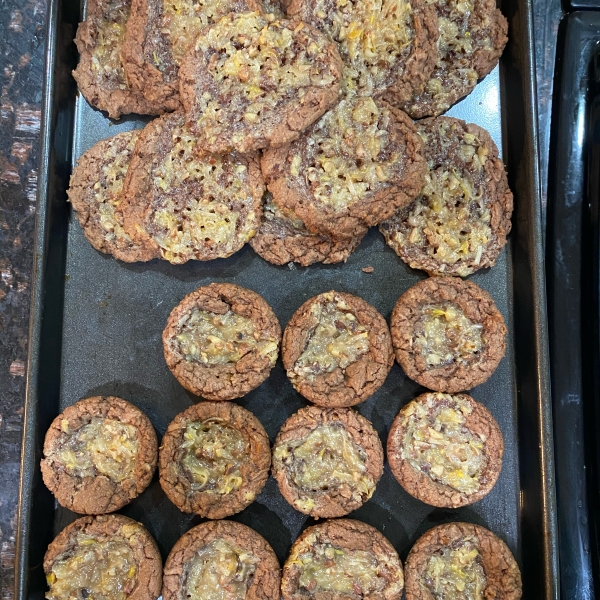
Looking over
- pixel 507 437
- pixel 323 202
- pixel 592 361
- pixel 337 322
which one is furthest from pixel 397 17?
pixel 507 437

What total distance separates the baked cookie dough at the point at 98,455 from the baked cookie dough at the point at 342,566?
87cm

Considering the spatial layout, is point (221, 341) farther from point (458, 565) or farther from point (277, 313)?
point (458, 565)

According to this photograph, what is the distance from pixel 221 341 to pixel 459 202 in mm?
1441

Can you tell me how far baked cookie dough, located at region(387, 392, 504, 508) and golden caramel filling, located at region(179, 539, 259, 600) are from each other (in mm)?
888

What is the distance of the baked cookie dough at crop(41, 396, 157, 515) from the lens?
8.31ft

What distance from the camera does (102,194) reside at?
2729mm

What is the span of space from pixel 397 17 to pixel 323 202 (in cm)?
100

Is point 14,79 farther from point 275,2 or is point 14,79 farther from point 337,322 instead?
point 337,322

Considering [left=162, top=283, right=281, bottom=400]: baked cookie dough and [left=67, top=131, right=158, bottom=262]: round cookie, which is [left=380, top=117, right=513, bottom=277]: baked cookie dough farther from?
[left=67, top=131, right=158, bottom=262]: round cookie

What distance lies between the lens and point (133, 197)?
2.58 metres

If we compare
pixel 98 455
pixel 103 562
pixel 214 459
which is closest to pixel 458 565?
pixel 214 459

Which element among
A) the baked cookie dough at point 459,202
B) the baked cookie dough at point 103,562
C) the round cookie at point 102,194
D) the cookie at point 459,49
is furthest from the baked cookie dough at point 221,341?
the cookie at point 459,49

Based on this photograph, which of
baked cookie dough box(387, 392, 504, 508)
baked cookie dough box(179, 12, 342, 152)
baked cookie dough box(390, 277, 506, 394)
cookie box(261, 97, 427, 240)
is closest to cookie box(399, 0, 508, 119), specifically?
cookie box(261, 97, 427, 240)

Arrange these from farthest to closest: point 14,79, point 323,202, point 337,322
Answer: point 14,79 < point 337,322 < point 323,202
